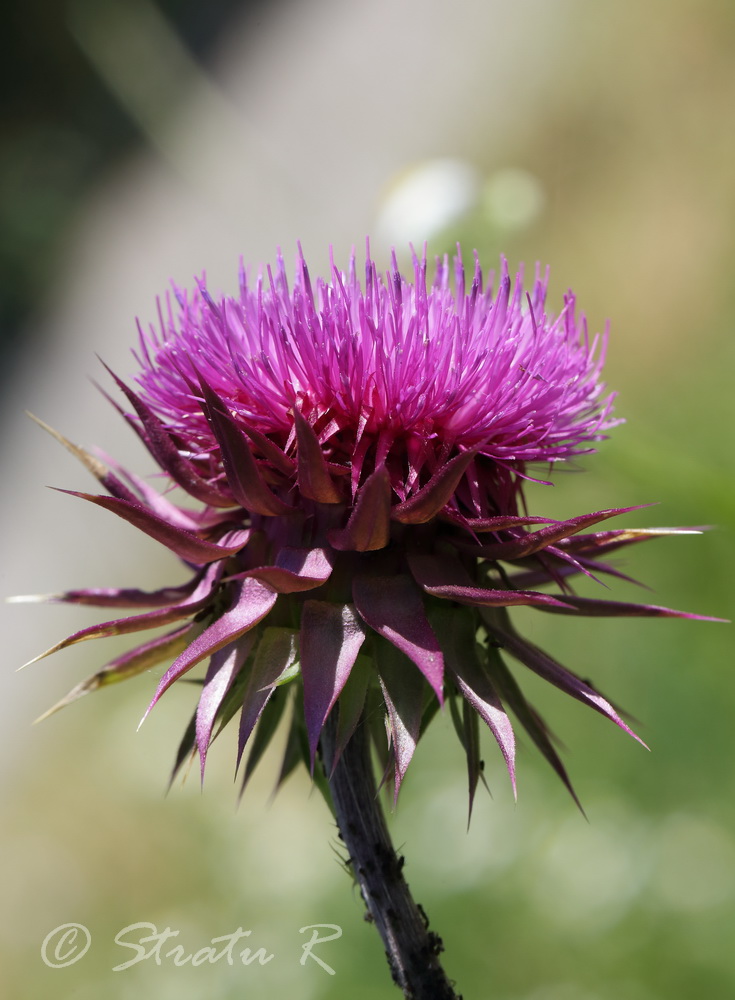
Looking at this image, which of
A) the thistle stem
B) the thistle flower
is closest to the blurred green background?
the thistle stem

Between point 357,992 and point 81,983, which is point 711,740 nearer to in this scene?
point 357,992

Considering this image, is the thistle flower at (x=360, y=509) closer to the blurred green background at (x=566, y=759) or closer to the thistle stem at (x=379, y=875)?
the thistle stem at (x=379, y=875)

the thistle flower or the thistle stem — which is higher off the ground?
the thistle flower

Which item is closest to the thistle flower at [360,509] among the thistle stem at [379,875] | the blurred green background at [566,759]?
the thistle stem at [379,875]

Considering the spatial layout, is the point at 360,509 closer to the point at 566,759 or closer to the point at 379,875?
the point at 379,875

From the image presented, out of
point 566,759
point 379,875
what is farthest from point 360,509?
point 566,759

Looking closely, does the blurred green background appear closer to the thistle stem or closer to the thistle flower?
the thistle stem

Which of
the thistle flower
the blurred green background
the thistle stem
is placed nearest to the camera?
the thistle flower
